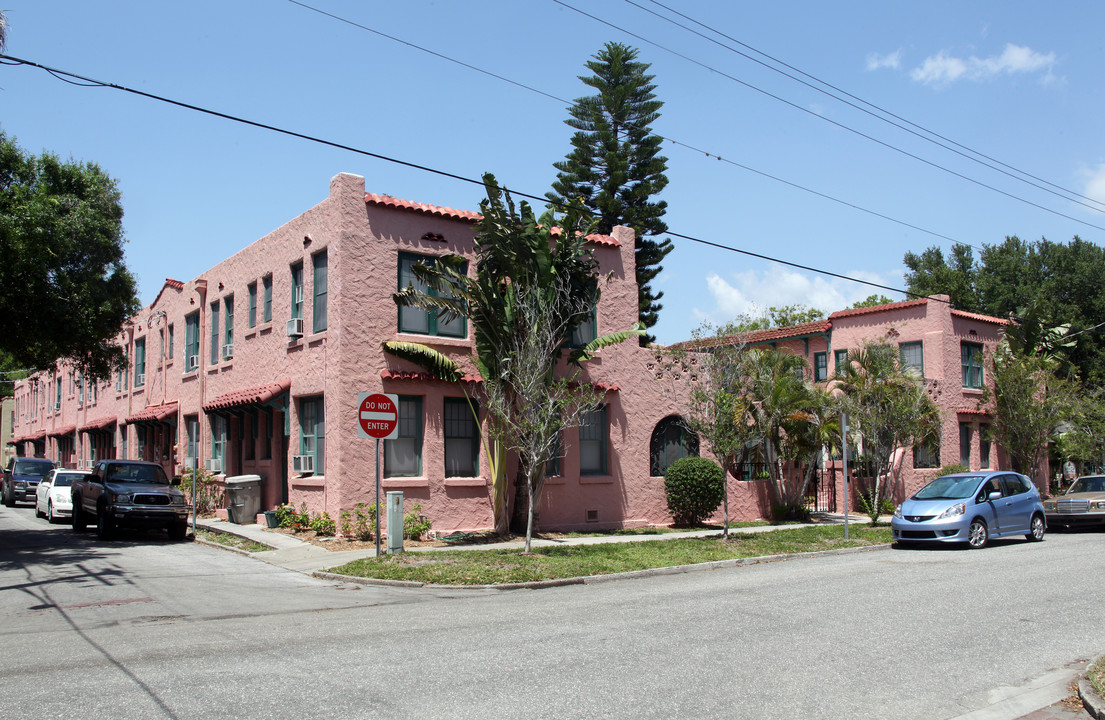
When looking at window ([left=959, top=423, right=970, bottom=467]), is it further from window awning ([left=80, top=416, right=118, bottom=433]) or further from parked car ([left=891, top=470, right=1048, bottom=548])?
window awning ([left=80, top=416, right=118, bottom=433])

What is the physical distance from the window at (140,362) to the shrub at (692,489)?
2082 cm

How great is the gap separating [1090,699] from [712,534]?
13500mm

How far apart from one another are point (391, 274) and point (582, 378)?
539 cm

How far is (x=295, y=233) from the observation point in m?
20.3

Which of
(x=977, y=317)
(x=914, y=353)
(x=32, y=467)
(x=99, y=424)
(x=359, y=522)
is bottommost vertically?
(x=359, y=522)

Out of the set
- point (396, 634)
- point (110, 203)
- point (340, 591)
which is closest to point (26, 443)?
point (110, 203)

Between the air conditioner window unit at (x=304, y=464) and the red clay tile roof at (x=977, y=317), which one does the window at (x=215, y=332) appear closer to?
the air conditioner window unit at (x=304, y=464)

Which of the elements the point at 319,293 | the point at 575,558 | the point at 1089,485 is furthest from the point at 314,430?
the point at 1089,485

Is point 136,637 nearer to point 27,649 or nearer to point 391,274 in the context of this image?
point 27,649

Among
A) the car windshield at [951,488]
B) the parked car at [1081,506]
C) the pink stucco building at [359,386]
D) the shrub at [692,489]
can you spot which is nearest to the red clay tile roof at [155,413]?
the pink stucco building at [359,386]

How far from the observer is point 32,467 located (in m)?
31.8

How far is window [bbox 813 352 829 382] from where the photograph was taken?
111 ft

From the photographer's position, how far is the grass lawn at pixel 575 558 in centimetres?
1337

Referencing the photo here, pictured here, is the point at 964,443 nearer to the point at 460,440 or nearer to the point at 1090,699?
the point at 460,440
